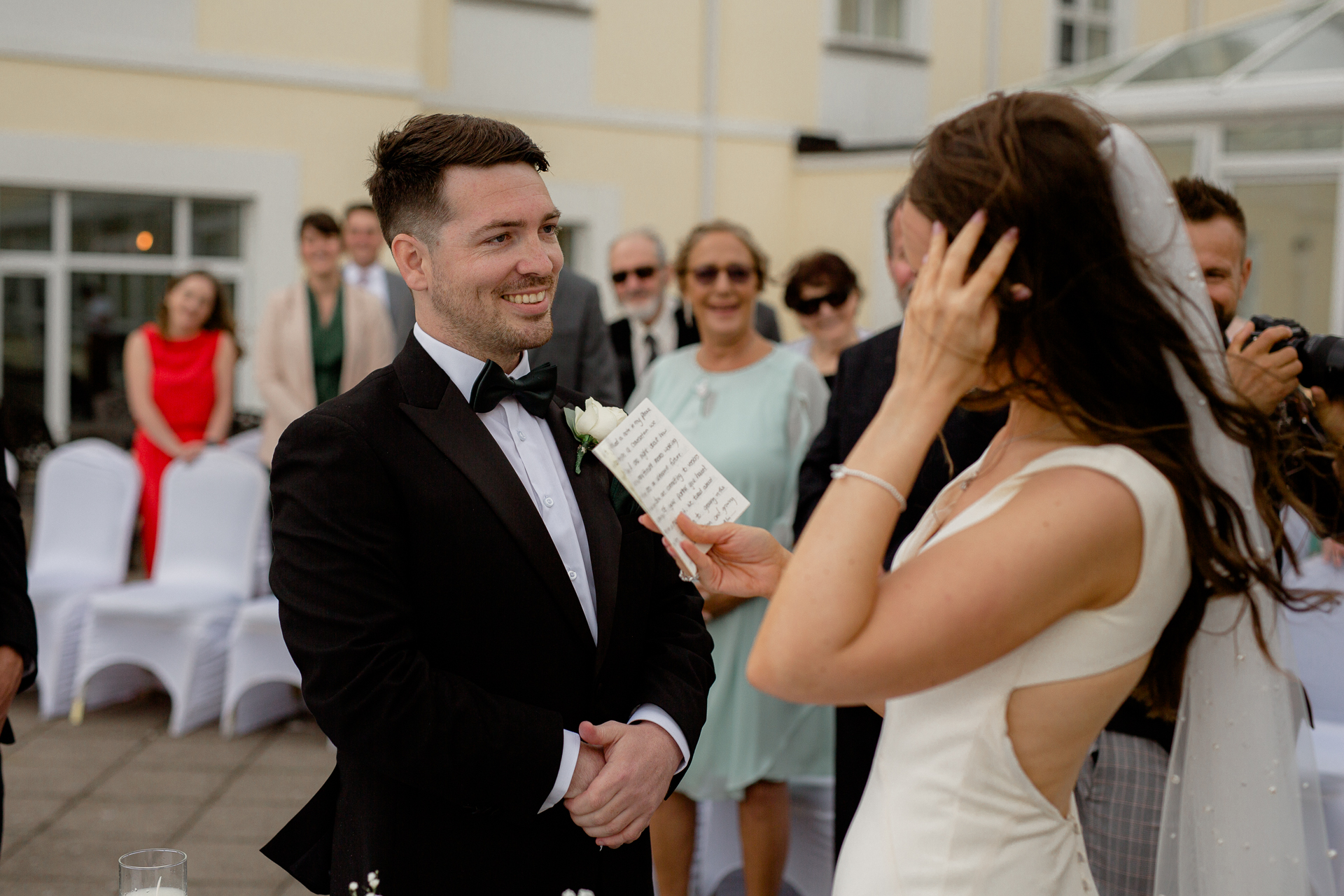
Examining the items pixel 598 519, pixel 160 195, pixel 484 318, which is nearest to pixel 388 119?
pixel 160 195

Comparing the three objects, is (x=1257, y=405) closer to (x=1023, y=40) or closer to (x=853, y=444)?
(x=853, y=444)

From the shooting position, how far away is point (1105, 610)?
1.39m

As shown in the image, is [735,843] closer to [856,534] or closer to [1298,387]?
[1298,387]

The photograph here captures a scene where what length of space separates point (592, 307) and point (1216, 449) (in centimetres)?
343

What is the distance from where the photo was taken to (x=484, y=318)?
1.98m

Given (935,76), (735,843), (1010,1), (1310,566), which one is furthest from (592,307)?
(1010,1)

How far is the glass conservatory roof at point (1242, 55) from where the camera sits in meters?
8.33

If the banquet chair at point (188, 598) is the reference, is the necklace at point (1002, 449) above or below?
above

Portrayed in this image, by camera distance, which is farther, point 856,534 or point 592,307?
point 592,307

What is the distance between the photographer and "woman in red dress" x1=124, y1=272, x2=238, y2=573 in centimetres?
623

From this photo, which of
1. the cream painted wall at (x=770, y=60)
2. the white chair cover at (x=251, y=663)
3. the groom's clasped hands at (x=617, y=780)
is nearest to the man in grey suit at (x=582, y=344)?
the white chair cover at (x=251, y=663)

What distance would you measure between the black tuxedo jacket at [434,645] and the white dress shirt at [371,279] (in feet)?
15.7

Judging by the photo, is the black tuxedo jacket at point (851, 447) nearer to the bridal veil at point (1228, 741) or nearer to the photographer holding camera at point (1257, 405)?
the photographer holding camera at point (1257, 405)

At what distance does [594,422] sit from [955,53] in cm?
1228
